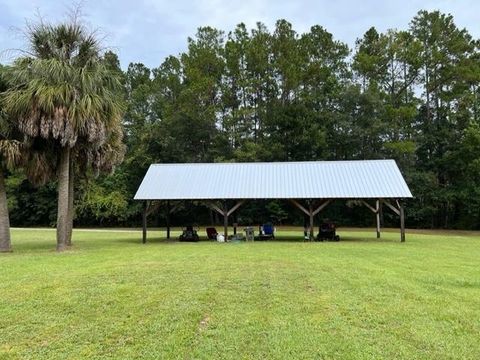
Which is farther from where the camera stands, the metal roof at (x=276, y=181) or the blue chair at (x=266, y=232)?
the blue chair at (x=266, y=232)

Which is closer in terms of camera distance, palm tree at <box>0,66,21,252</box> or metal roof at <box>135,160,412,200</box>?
palm tree at <box>0,66,21,252</box>

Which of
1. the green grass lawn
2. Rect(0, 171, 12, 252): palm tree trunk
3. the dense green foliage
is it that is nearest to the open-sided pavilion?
Rect(0, 171, 12, 252): palm tree trunk

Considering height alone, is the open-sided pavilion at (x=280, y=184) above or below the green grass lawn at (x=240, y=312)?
above

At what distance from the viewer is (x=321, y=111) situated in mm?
40875

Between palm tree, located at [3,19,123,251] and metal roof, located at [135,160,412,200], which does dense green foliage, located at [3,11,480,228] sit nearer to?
metal roof, located at [135,160,412,200]

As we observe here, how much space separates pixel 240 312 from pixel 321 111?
118 feet

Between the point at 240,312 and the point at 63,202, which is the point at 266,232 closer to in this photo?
the point at 63,202

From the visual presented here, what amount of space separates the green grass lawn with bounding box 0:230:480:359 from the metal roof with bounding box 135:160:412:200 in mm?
10382

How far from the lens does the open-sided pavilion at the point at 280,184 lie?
70.9 ft

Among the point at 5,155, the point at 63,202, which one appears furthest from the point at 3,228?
the point at 5,155

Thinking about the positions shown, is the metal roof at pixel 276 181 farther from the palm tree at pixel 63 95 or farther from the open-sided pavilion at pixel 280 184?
the palm tree at pixel 63 95

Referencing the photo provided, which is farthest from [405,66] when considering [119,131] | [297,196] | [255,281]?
[255,281]

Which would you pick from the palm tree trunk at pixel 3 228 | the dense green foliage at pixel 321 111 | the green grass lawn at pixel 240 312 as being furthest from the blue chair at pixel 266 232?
the dense green foliage at pixel 321 111

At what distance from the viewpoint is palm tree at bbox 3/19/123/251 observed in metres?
16.4
